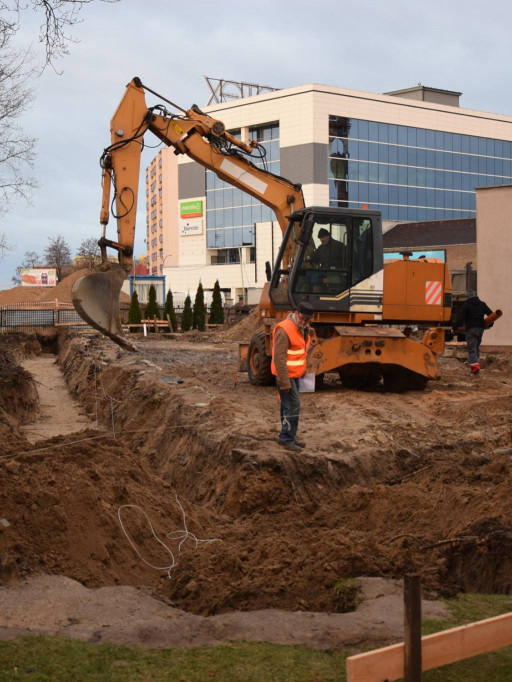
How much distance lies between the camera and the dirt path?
618 inches

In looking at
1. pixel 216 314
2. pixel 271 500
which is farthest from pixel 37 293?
pixel 271 500

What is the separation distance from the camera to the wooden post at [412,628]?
3674mm

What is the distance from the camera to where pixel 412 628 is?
12.1ft

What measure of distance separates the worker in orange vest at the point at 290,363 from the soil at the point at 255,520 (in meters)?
0.28

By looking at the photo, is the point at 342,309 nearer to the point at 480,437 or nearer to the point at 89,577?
the point at 480,437

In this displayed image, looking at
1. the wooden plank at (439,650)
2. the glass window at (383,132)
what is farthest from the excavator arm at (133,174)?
the glass window at (383,132)

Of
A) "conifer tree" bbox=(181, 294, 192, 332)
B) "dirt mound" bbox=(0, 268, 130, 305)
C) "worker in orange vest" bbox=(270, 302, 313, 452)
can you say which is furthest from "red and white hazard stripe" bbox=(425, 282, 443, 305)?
"dirt mound" bbox=(0, 268, 130, 305)

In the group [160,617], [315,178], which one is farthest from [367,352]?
[315,178]

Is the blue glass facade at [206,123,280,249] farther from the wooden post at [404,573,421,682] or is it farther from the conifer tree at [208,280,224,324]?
the wooden post at [404,573,421,682]

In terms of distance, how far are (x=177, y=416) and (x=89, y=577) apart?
20.6 ft

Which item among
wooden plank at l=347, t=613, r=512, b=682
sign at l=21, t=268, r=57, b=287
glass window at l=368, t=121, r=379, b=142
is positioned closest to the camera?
wooden plank at l=347, t=613, r=512, b=682

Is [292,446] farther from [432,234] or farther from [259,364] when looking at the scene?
[432,234]

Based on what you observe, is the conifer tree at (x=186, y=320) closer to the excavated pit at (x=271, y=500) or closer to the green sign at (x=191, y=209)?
the green sign at (x=191, y=209)

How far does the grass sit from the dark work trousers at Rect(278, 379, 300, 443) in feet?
16.2
